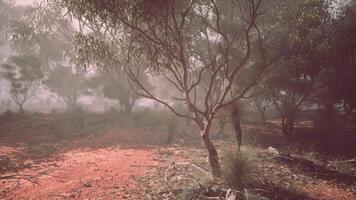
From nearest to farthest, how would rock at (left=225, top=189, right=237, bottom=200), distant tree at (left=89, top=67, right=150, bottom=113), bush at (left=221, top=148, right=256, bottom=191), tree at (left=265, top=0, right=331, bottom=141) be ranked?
rock at (left=225, top=189, right=237, bottom=200) → bush at (left=221, top=148, right=256, bottom=191) → tree at (left=265, top=0, right=331, bottom=141) → distant tree at (left=89, top=67, right=150, bottom=113)

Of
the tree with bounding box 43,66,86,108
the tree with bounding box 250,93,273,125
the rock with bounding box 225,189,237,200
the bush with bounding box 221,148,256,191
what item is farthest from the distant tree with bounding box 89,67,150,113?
the rock with bounding box 225,189,237,200

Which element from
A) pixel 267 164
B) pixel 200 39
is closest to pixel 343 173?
pixel 267 164

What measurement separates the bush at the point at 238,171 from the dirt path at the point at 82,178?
7.79ft

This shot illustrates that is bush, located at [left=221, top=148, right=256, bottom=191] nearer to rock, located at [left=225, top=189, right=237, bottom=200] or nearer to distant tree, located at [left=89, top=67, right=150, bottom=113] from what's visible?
rock, located at [left=225, top=189, right=237, bottom=200]

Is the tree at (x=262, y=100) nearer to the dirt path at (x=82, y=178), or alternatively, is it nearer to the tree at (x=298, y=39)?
the tree at (x=298, y=39)

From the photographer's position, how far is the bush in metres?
7.71

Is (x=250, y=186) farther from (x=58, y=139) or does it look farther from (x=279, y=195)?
(x=58, y=139)

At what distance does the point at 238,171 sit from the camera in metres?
7.77

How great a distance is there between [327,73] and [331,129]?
3418 mm

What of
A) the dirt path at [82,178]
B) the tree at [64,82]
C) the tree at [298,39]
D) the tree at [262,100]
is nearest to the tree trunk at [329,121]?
the tree at [298,39]

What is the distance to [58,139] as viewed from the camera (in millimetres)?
16812

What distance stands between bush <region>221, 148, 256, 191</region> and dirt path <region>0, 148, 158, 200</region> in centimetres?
237

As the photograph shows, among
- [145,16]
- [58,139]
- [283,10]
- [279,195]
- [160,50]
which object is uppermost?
[283,10]

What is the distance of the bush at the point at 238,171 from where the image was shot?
7.71 meters
